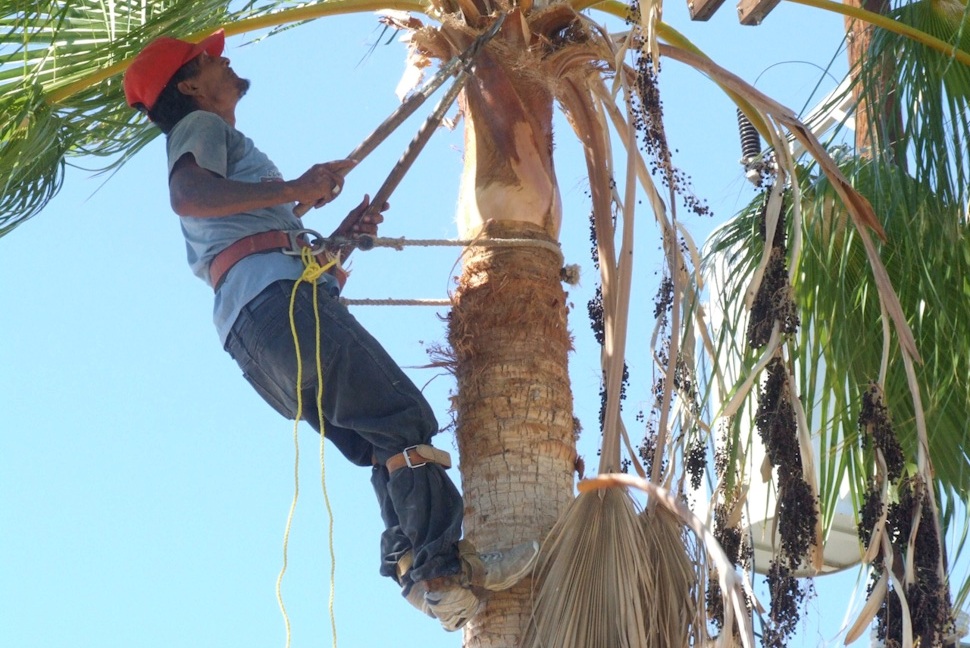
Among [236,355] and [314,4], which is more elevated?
[314,4]

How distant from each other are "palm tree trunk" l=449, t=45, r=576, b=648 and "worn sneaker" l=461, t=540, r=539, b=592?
0.20 ft

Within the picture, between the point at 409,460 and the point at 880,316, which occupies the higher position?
the point at 880,316

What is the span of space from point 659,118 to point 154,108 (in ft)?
5.21

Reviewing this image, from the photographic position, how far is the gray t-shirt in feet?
13.9

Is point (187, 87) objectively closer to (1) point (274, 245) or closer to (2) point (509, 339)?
(1) point (274, 245)

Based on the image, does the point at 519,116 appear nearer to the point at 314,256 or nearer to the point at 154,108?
the point at 314,256

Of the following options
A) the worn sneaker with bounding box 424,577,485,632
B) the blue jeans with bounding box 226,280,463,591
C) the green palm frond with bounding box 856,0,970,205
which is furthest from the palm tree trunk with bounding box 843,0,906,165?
the worn sneaker with bounding box 424,577,485,632

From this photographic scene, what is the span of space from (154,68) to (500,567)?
1887mm

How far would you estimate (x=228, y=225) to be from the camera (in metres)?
4.34

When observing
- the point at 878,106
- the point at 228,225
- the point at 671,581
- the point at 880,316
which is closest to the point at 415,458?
the point at 671,581

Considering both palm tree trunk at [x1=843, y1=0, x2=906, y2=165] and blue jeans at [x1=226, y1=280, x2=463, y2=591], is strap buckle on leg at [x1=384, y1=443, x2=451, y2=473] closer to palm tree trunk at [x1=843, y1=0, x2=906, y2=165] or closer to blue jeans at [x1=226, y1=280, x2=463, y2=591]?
blue jeans at [x1=226, y1=280, x2=463, y2=591]

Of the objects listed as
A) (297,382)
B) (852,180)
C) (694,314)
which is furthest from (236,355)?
(852,180)

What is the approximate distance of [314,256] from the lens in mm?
4242

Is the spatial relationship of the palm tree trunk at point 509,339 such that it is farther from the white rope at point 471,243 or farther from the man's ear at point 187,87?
the man's ear at point 187,87
